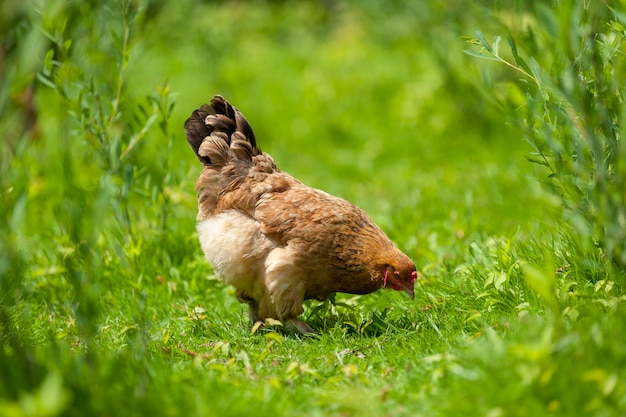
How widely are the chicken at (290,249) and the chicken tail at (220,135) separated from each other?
0.18 metres

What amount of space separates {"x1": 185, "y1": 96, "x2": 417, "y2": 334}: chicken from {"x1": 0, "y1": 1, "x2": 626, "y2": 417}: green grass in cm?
20

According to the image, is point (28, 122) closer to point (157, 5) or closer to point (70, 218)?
point (157, 5)

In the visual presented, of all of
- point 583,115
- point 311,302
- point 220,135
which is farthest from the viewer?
point 311,302

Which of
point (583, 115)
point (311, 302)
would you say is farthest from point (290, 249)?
point (583, 115)

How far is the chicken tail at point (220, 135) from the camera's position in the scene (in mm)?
4863

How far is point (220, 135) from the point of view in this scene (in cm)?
491

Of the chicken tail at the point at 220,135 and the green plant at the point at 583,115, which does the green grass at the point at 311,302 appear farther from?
the chicken tail at the point at 220,135

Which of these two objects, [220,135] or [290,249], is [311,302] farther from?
[220,135]

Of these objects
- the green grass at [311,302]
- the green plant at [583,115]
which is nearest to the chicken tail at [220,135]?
the green grass at [311,302]

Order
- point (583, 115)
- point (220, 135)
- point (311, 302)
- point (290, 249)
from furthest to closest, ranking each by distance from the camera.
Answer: point (311, 302) < point (220, 135) < point (290, 249) < point (583, 115)

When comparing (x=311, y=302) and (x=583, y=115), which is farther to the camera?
(x=311, y=302)

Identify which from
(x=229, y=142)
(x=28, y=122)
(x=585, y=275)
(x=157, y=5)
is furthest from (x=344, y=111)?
(x=585, y=275)

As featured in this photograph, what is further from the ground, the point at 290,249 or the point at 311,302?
the point at 290,249

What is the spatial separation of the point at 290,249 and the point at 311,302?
0.90 m
